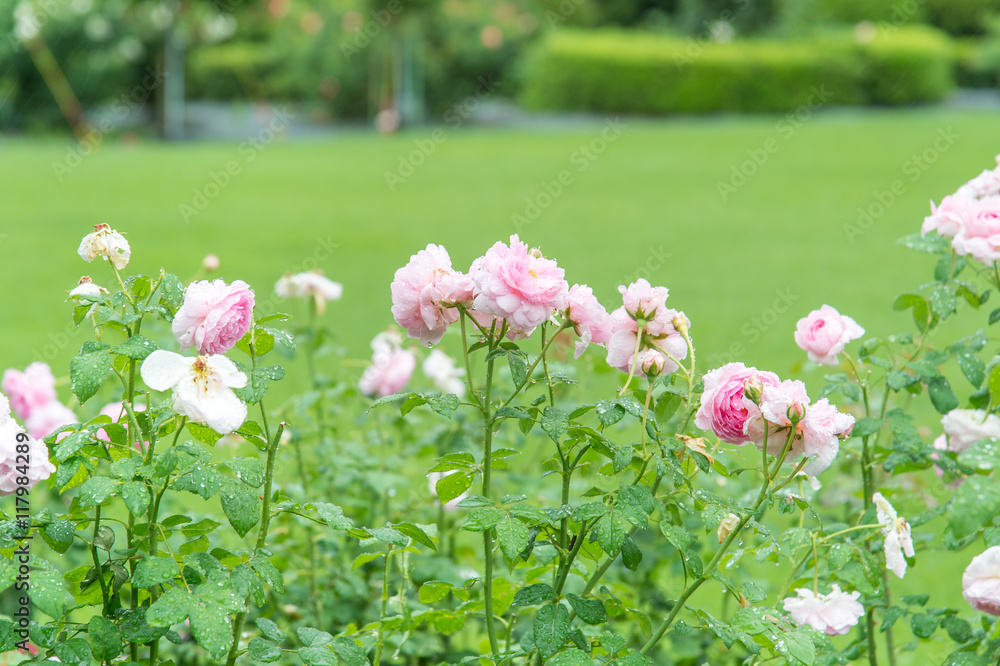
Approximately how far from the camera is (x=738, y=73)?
1216 centimetres

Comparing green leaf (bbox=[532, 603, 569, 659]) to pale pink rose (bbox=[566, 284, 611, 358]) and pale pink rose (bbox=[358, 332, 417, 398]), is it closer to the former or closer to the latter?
pale pink rose (bbox=[566, 284, 611, 358])

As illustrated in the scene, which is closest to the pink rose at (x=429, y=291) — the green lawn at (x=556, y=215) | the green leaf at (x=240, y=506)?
the green leaf at (x=240, y=506)

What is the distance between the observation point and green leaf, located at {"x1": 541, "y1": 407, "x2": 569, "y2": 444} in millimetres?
1118

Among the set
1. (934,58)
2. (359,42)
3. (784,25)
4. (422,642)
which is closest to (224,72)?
(359,42)

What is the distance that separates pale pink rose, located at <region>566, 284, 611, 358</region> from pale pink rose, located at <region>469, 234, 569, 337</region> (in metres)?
0.05

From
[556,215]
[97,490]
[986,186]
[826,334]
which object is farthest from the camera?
[556,215]

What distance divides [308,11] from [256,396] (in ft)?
42.8

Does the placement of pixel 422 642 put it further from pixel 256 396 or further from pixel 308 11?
pixel 308 11

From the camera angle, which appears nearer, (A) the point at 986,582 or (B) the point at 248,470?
(B) the point at 248,470

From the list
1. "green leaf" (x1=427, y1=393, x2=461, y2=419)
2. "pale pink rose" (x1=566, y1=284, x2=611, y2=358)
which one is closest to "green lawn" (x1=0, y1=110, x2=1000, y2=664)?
"pale pink rose" (x1=566, y1=284, x2=611, y2=358)

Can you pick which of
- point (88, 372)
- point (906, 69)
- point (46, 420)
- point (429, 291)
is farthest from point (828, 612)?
point (906, 69)

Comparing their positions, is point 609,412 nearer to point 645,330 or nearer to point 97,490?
point 645,330

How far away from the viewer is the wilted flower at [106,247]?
46.4 inches

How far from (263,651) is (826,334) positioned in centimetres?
86
